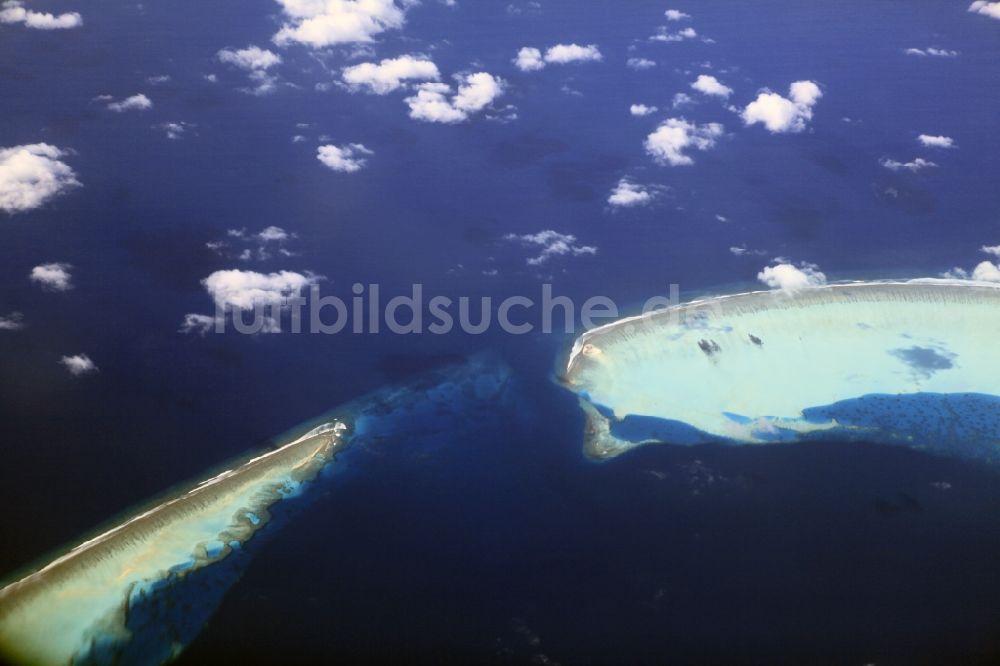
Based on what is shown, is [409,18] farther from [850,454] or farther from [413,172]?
[850,454]

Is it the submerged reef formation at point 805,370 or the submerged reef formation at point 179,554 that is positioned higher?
the submerged reef formation at point 805,370

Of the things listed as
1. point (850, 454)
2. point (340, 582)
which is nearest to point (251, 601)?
point (340, 582)

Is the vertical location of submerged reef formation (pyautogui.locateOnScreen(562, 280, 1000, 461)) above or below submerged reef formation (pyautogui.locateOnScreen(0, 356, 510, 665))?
above

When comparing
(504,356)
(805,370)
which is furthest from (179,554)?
(805,370)

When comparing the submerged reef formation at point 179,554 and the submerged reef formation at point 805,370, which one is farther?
the submerged reef formation at point 805,370

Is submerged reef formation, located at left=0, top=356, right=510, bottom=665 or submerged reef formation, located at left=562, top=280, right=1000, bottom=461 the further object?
submerged reef formation, located at left=562, top=280, right=1000, bottom=461
